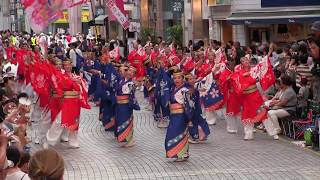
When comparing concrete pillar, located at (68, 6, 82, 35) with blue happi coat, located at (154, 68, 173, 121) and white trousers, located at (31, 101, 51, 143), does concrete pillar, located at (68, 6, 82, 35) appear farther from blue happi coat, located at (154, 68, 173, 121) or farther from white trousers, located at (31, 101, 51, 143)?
white trousers, located at (31, 101, 51, 143)

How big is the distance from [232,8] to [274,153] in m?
20.9

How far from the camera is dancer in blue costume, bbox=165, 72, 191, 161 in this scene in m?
11.3

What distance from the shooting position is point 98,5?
47219mm

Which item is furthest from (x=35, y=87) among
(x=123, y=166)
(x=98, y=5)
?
(x=98, y=5)

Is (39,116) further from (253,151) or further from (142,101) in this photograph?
(142,101)

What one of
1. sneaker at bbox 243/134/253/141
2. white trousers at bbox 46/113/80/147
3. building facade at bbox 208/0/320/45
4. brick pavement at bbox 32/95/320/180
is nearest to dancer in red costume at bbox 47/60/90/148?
white trousers at bbox 46/113/80/147

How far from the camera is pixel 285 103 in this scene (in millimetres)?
13875

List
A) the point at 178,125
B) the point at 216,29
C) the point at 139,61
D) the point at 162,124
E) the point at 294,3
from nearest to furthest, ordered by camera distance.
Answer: the point at 178,125
the point at 162,124
the point at 139,61
the point at 294,3
the point at 216,29

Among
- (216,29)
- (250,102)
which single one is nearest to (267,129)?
(250,102)

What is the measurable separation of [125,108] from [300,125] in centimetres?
334

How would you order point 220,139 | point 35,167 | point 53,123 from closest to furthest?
point 35,167 → point 53,123 → point 220,139

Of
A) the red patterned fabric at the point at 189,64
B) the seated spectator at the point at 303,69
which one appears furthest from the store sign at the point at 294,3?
the seated spectator at the point at 303,69

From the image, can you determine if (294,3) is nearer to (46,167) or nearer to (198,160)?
(198,160)

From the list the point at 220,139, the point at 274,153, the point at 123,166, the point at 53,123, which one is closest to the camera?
the point at 123,166
